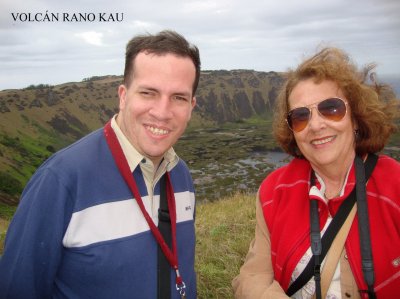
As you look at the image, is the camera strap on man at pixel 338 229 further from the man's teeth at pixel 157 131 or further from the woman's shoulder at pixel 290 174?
the man's teeth at pixel 157 131

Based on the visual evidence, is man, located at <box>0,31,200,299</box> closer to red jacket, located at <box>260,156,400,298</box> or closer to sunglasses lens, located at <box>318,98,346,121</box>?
red jacket, located at <box>260,156,400,298</box>

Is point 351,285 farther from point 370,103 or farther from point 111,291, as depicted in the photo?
point 111,291

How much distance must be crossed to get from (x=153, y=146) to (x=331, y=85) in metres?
1.68

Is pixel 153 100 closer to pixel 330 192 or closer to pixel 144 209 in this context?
pixel 144 209

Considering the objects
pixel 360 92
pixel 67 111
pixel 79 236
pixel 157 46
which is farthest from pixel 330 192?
pixel 67 111

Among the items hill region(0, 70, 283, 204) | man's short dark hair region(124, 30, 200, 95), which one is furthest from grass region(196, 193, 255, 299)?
hill region(0, 70, 283, 204)

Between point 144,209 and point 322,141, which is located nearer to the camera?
point 144,209

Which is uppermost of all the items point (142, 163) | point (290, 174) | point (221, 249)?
point (142, 163)

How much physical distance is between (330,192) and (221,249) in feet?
9.60

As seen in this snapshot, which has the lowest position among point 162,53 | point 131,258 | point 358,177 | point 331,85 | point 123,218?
point 131,258

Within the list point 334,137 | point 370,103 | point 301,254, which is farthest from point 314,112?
point 301,254

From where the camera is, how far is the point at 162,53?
2842 millimetres

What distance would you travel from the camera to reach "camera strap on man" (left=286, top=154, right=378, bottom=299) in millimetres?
2584

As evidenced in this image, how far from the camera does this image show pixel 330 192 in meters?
3.14
